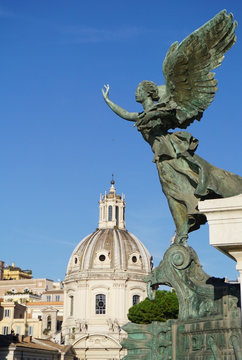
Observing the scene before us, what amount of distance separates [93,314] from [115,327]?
4307mm

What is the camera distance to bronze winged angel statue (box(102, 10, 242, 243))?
9484mm

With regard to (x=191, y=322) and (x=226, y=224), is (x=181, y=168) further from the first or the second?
(x=226, y=224)

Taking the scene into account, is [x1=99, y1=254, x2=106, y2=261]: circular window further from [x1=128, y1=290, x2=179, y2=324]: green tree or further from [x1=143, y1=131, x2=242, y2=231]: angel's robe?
[x1=143, y1=131, x2=242, y2=231]: angel's robe

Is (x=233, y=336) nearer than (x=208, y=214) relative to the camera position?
No

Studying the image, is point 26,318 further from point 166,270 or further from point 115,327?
point 166,270

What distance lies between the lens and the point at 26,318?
278 ft

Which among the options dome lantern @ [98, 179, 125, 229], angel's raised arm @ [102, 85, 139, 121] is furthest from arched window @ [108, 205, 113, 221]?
angel's raised arm @ [102, 85, 139, 121]

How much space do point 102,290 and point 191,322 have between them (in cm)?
7447

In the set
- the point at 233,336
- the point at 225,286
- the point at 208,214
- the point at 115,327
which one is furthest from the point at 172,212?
the point at 115,327

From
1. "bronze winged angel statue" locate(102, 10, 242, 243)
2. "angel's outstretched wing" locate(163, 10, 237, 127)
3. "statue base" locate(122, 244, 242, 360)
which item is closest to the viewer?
"statue base" locate(122, 244, 242, 360)

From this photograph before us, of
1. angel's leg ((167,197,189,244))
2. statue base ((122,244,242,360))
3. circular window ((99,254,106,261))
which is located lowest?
statue base ((122,244,242,360))

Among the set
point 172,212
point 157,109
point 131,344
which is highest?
point 157,109

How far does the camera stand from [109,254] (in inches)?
3270

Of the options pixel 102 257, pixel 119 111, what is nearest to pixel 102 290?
pixel 102 257
